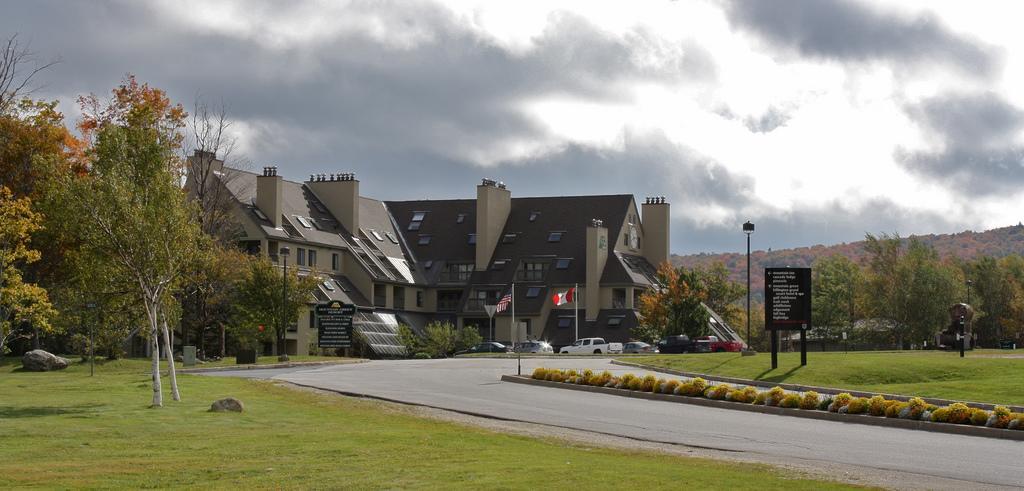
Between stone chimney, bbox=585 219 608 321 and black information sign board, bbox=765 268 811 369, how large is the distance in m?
44.8

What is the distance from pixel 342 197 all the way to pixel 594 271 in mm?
19600

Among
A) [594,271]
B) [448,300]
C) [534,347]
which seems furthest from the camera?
[448,300]

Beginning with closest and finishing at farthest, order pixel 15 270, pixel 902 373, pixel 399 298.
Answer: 1. pixel 902 373
2. pixel 15 270
3. pixel 399 298

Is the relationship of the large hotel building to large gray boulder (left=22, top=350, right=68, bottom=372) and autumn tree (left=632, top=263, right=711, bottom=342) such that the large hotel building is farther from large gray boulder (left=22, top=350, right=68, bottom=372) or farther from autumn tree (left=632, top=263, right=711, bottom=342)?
large gray boulder (left=22, top=350, right=68, bottom=372)

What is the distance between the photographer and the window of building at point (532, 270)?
9150 cm

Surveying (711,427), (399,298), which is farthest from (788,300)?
(399,298)

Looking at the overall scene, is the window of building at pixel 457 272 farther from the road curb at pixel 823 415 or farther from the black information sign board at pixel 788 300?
the road curb at pixel 823 415

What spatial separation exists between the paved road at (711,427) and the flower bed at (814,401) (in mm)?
858

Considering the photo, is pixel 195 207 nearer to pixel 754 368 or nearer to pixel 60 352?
pixel 754 368

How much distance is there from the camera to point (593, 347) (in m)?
79.1

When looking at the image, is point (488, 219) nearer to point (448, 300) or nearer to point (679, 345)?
point (448, 300)

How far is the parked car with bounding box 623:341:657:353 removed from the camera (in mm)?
76562

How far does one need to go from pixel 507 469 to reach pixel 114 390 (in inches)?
771

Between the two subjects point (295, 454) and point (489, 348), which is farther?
point (489, 348)
